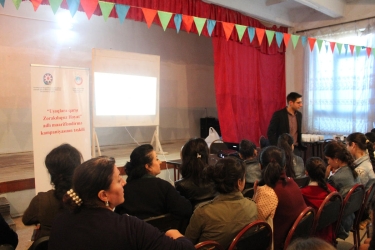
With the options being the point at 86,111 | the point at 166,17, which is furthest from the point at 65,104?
the point at 166,17

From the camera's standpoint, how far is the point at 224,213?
1.39 meters

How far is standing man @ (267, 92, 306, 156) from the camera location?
11.6ft

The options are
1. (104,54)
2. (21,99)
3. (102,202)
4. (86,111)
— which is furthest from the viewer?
(21,99)

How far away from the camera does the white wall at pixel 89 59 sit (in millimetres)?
4730

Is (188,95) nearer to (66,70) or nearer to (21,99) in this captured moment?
(21,99)

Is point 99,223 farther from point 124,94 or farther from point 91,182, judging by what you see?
point 124,94

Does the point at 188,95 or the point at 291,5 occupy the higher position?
the point at 291,5

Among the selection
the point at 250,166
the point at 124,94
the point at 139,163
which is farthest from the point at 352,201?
the point at 124,94

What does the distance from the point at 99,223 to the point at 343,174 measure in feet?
5.79

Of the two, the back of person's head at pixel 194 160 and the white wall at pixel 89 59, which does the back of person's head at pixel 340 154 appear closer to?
the back of person's head at pixel 194 160

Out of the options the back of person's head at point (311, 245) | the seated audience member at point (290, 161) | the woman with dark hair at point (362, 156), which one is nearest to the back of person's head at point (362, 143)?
the woman with dark hair at point (362, 156)

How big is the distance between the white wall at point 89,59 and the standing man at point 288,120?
3156mm

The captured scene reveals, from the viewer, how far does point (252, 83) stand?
18.4 ft

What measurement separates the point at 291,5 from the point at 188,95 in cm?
264
